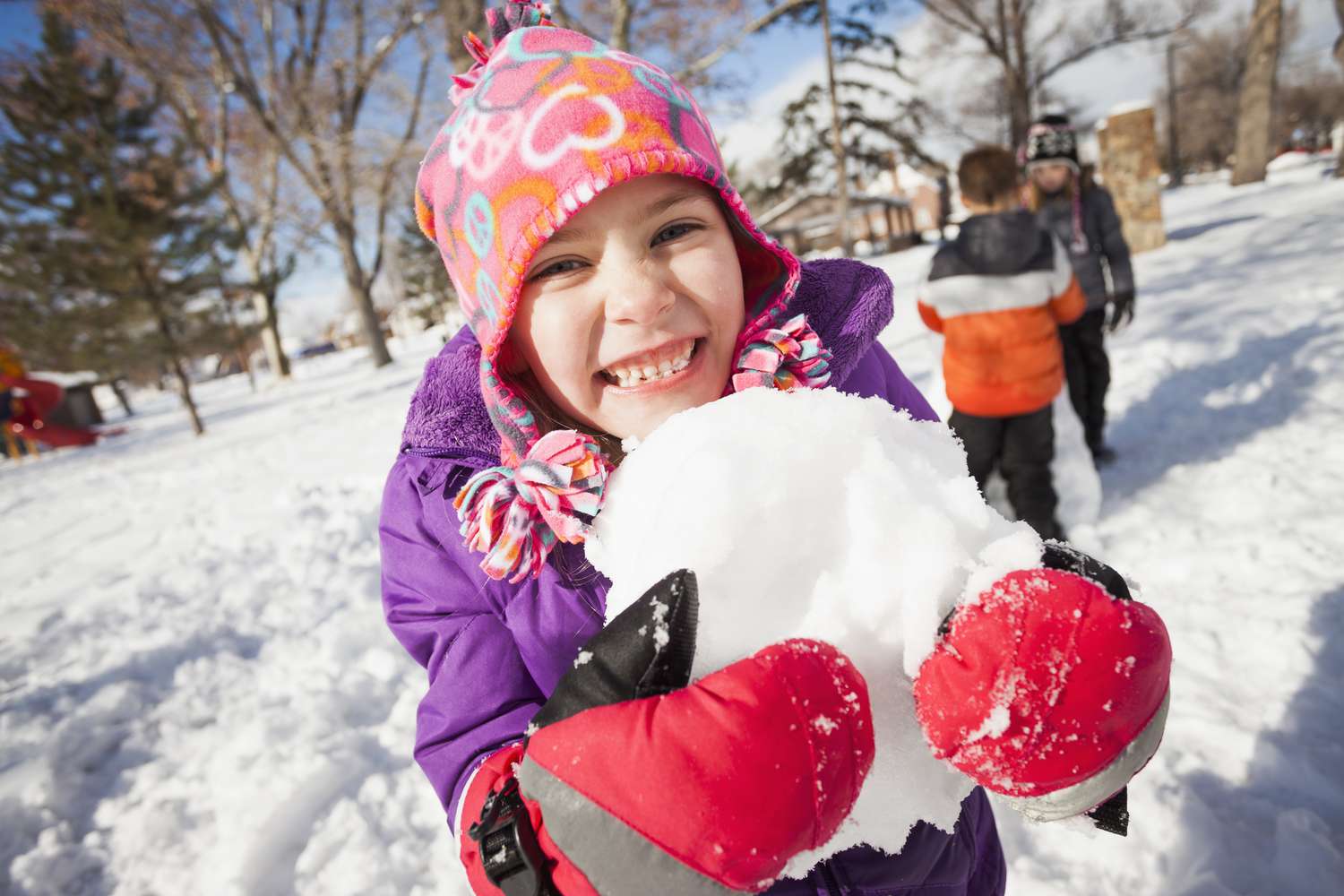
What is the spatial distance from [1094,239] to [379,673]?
4581mm

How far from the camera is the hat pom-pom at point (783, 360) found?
1059mm

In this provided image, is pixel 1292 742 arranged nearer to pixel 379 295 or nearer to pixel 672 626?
pixel 672 626

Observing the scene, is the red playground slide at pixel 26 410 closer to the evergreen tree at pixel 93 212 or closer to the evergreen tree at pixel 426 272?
the evergreen tree at pixel 93 212

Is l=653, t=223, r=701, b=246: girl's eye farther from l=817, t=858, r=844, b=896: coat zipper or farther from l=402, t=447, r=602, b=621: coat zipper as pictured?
l=817, t=858, r=844, b=896: coat zipper

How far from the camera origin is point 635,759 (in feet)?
2.04

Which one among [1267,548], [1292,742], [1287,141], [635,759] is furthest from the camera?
[1287,141]

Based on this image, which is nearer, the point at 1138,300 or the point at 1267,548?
the point at 1267,548

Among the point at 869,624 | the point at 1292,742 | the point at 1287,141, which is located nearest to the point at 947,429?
the point at 869,624

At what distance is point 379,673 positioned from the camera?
2816mm

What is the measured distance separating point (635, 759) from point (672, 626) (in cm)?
13

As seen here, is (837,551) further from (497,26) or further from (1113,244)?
(1113,244)

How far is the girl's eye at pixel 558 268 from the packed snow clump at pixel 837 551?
406 millimetres

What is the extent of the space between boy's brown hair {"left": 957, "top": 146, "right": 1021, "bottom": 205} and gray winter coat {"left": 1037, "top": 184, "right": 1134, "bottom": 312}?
1006mm

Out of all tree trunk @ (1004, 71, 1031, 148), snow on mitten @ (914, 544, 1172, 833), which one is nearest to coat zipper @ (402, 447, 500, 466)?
snow on mitten @ (914, 544, 1172, 833)
